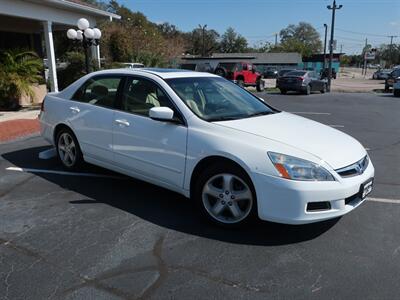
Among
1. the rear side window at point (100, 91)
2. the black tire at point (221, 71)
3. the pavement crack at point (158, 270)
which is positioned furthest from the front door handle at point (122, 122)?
the black tire at point (221, 71)

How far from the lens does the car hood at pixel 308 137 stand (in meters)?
3.80

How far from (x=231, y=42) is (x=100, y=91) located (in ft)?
365

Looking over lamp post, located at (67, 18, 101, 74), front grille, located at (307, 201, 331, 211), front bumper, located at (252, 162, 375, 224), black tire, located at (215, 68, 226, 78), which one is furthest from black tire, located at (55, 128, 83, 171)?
black tire, located at (215, 68, 226, 78)

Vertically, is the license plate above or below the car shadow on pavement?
above

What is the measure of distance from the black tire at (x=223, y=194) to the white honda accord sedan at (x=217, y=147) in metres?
0.01

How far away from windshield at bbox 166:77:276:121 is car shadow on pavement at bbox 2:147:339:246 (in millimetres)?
1055

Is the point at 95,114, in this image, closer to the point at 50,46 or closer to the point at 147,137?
the point at 147,137

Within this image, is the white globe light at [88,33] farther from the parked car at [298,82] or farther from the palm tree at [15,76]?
the parked car at [298,82]

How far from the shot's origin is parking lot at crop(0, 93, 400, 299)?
306 centimetres

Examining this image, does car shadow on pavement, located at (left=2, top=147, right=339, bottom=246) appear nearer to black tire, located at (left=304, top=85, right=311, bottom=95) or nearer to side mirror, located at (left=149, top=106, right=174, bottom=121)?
side mirror, located at (left=149, top=106, right=174, bottom=121)

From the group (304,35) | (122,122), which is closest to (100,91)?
(122,122)

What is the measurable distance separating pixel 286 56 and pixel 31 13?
70860 millimetres

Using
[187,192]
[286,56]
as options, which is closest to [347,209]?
[187,192]

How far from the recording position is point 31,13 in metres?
13.7
